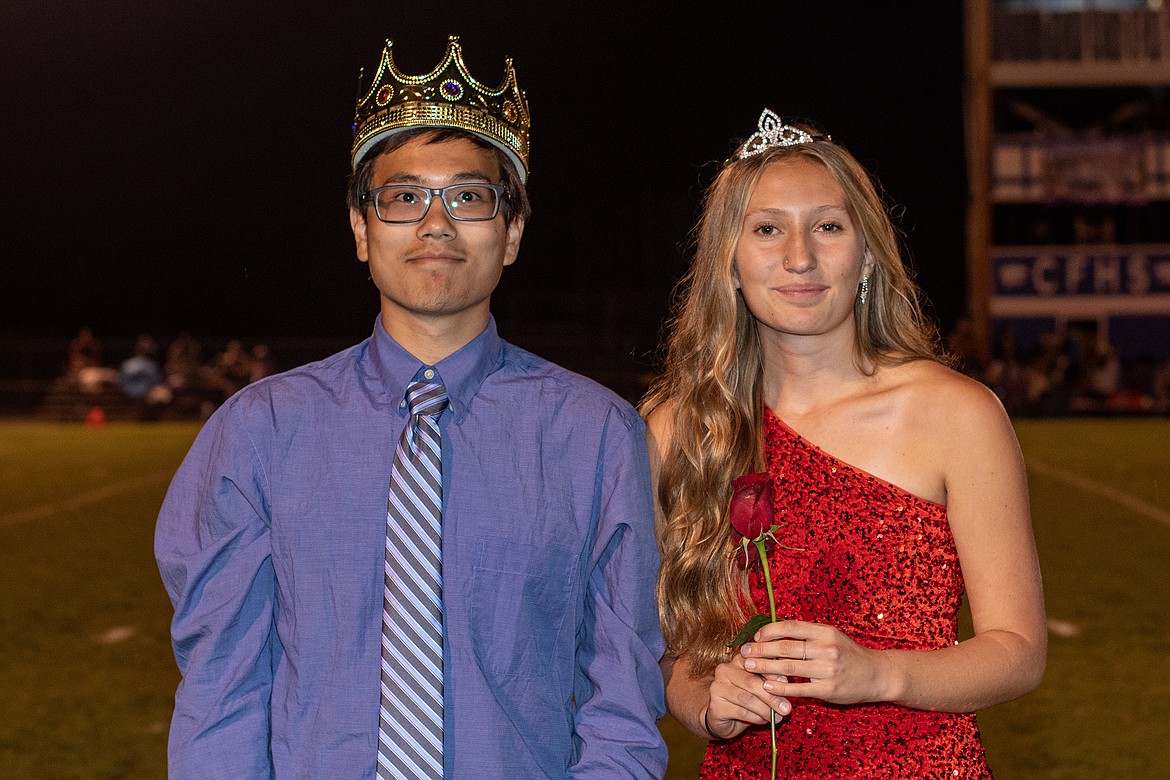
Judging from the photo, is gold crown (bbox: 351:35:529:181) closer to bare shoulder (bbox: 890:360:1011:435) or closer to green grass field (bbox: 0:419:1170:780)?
bare shoulder (bbox: 890:360:1011:435)

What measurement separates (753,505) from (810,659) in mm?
253

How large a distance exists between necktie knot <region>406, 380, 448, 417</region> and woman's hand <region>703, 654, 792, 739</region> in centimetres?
62

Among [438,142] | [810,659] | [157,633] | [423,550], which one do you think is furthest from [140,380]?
[810,659]

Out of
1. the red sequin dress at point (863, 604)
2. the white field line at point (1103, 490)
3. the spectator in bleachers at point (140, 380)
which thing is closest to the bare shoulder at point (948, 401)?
the red sequin dress at point (863, 604)

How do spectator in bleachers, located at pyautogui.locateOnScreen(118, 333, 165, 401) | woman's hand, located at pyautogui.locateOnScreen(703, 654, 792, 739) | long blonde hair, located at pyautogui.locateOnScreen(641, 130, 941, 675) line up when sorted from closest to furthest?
1. woman's hand, located at pyautogui.locateOnScreen(703, 654, 792, 739)
2. long blonde hair, located at pyautogui.locateOnScreen(641, 130, 941, 675)
3. spectator in bleachers, located at pyautogui.locateOnScreen(118, 333, 165, 401)

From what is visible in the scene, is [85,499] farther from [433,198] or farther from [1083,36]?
[1083,36]

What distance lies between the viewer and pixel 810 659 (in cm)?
210

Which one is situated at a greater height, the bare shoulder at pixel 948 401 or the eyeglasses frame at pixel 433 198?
the eyeglasses frame at pixel 433 198

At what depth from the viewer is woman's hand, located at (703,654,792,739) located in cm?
218

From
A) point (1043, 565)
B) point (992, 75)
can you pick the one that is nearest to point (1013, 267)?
point (992, 75)

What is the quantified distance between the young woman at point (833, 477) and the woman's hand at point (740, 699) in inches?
2.7

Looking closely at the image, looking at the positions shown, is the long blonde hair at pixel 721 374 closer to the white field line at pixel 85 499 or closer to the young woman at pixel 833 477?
the young woman at pixel 833 477

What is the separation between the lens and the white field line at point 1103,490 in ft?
37.9

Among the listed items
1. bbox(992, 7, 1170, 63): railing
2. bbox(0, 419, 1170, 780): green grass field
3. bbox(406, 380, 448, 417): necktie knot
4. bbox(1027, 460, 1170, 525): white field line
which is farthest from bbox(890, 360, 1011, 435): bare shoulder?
bbox(992, 7, 1170, 63): railing
